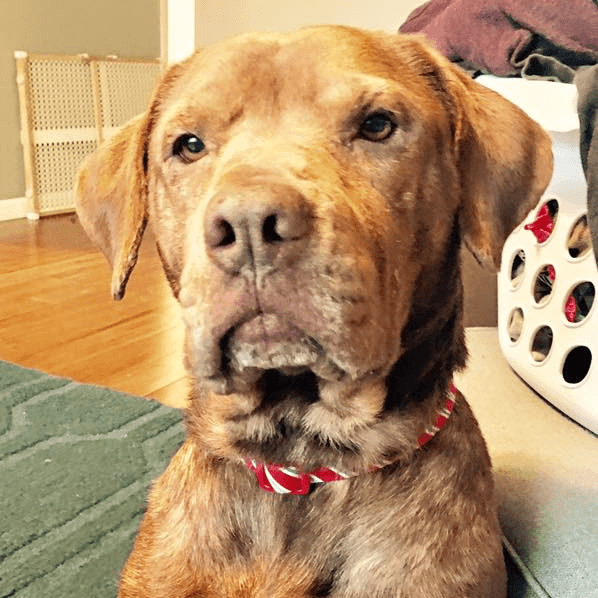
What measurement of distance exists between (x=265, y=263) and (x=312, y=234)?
2.7 inches

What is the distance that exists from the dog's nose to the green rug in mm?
1163

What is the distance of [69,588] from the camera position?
5.96 feet

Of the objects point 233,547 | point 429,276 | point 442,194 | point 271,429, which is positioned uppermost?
point 442,194

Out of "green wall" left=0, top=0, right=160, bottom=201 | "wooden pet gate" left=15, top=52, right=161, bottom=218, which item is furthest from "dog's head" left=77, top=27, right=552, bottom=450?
"green wall" left=0, top=0, right=160, bottom=201

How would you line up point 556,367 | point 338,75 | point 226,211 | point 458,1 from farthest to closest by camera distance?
1. point 458,1
2. point 556,367
3. point 338,75
4. point 226,211

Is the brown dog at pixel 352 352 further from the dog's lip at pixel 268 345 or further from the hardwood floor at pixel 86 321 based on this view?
the hardwood floor at pixel 86 321

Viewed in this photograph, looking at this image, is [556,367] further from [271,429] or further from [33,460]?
[33,460]

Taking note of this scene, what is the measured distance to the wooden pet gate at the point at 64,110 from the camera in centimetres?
539

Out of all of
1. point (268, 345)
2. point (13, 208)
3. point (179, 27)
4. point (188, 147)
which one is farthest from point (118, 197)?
point (179, 27)

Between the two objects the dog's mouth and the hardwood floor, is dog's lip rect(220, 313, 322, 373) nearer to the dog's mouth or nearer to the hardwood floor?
the dog's mouth

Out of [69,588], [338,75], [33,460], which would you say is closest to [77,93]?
[33,460]

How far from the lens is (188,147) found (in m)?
1.28

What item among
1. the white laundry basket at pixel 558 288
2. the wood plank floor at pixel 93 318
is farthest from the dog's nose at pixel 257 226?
the wood plank floor at pixel 93 318

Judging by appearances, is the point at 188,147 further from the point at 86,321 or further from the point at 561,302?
the point at 86,321
